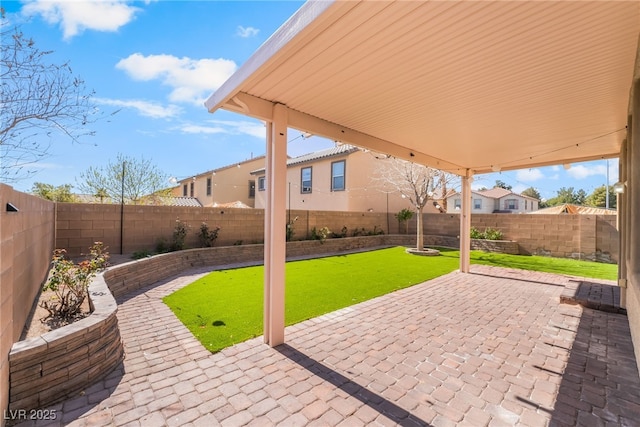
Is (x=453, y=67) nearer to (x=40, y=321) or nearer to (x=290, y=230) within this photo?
(x=40, y=321)

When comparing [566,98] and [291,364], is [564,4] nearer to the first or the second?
[566,98]

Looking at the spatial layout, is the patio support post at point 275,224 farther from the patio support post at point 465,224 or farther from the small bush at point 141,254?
the patio support post at point 465,224

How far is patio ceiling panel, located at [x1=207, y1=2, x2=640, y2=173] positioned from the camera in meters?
2.18

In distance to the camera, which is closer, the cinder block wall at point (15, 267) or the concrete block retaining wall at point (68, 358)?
the cinder block wall at point (15, 267)

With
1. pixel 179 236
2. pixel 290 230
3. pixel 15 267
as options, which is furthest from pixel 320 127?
pixel 290 230

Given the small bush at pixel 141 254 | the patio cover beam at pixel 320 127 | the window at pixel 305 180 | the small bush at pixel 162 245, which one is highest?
the window at pixel 305 180

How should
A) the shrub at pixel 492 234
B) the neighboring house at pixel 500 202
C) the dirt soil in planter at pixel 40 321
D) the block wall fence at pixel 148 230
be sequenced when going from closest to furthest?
the block wall fence at pixel 148 230, the dirt soil in planter at pixel 40 321, the shrub at pixel 492 234, the neighboring house at pixel 500 202

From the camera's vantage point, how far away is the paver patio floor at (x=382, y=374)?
2.54m

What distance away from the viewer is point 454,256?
1180 centimetres

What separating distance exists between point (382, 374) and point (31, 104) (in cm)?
623

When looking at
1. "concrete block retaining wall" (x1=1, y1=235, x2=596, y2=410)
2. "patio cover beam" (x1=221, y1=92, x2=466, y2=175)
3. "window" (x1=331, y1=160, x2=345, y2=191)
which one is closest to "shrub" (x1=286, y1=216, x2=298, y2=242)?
"window" (x1=331, y1=160, x2=345, y2=191)

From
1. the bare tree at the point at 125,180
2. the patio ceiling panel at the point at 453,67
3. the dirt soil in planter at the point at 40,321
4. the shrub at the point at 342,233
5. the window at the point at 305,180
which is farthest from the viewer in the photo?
the window at the point at 305,180

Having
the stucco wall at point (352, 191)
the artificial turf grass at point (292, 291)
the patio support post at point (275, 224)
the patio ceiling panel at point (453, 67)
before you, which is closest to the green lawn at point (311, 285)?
the artificial turf grass at point (292, 291)

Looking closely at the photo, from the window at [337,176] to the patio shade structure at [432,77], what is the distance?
34.7 feet
